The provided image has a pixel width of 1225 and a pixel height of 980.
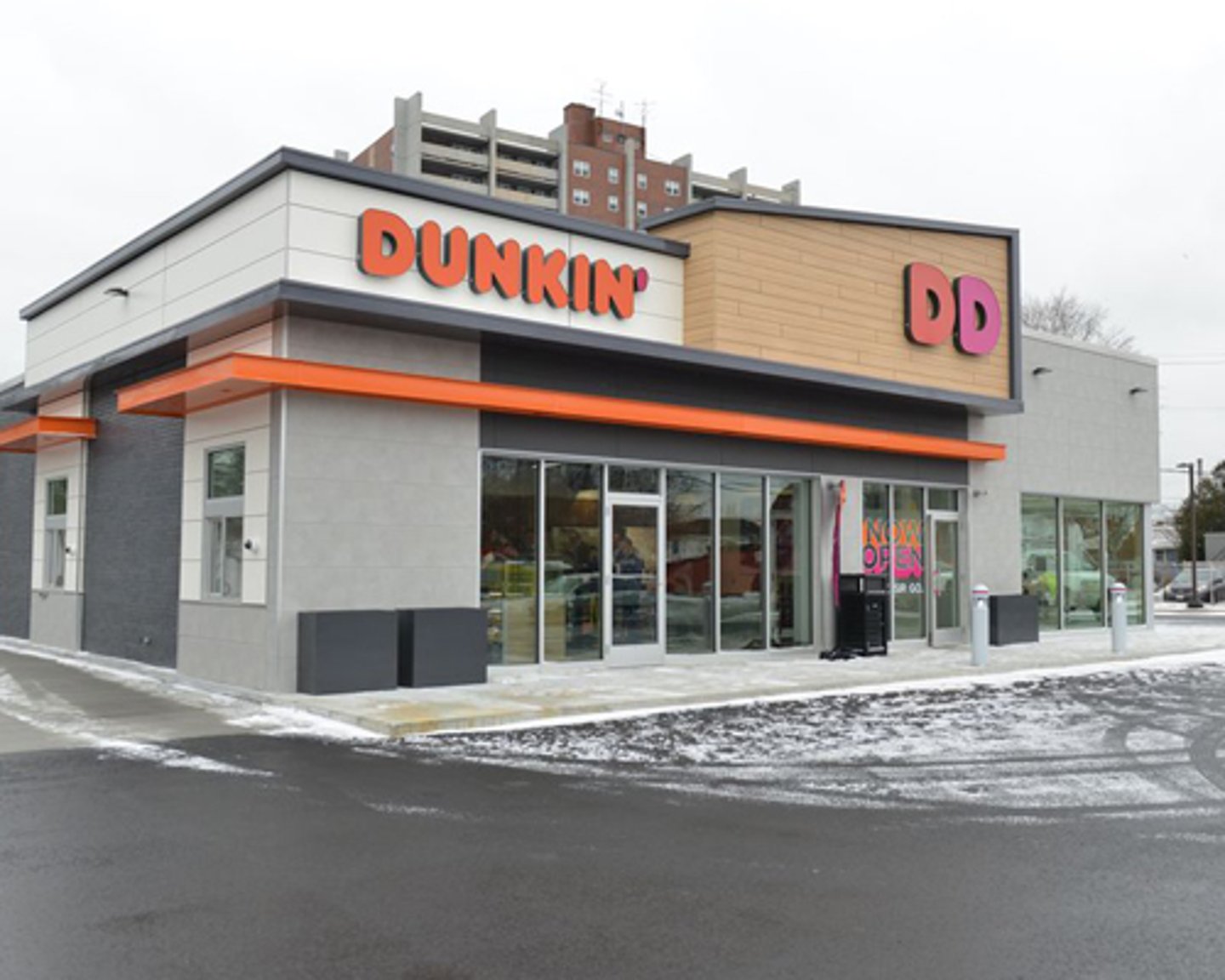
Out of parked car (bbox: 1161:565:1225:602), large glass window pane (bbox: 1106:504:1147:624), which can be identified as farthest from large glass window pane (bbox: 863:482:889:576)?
parked car (bbox: 1161:565:1225:602)

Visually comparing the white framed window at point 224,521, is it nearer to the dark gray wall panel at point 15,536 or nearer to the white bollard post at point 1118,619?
the dark gray wall panel at point 15,536

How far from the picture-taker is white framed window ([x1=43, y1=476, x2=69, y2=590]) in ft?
63.9

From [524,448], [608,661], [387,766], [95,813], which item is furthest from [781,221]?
[95,813]

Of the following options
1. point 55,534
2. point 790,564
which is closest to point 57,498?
point 55,534

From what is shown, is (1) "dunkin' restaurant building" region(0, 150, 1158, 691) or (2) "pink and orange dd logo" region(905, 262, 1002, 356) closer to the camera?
(1) "dunkin' restaurant building" region(0, 150, 1158, 691)

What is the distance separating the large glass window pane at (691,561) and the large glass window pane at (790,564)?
1.36 metres

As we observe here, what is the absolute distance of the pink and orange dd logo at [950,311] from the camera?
1869 centimetres

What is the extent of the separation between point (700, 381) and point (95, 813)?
11041mm

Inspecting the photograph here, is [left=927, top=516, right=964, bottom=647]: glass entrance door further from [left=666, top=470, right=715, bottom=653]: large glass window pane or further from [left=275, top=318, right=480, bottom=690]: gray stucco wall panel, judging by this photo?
[left=275, top=318, right=480, bottom=690]: gray stucco wall panel

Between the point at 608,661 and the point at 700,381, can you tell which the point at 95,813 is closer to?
the point at 608,661

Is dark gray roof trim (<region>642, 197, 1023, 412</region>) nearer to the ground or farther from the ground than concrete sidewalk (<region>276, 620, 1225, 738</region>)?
farther from the ground

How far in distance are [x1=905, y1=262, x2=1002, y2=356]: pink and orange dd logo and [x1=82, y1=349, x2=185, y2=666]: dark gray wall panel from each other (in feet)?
38.1

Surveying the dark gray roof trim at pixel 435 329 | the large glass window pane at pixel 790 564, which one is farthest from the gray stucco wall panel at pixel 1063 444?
the large glass window pane at pixel 790 564

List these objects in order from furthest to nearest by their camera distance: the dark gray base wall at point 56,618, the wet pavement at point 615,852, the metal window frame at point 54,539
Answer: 1. the metal window frame at point 54,539
2. the dark gray base wall at point 56,618
3. the wet pavement at point 615,852
